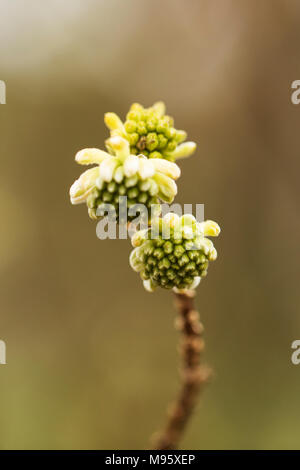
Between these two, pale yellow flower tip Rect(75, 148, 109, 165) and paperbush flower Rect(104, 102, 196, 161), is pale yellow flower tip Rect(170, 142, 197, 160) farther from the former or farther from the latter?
pale yellow flower tip Rect(75, 148, 109, 165)

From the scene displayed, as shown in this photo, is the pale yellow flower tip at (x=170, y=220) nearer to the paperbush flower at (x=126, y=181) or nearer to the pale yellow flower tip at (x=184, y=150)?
the paperbush flower at (x=126, y=181)

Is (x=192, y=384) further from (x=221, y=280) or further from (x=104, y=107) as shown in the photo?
(x=104, y=107)

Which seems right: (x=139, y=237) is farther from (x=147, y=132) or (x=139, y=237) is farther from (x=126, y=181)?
(x=147, y=132)

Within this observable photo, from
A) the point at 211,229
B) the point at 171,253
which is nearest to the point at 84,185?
the point at 171,253

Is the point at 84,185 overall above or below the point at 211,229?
above

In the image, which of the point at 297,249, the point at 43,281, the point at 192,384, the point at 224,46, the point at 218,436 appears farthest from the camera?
the point at 224,46

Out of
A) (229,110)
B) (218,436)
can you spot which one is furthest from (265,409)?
(229,110)

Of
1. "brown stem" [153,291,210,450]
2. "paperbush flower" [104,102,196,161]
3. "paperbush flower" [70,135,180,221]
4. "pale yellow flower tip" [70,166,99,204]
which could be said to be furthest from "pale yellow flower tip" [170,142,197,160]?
"brown stem" [153,291,210,450]
